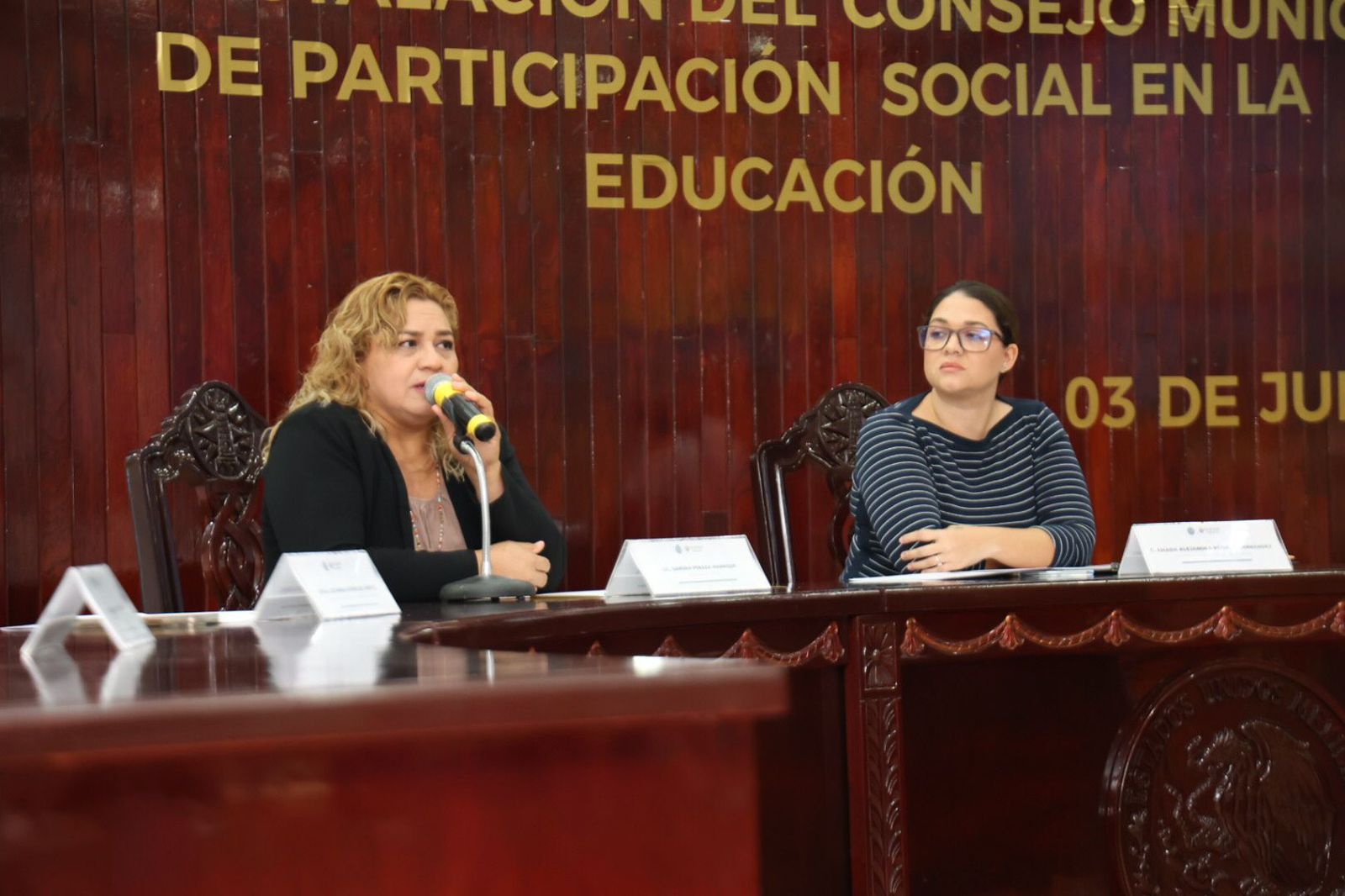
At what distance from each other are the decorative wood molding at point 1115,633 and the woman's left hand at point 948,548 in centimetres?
33

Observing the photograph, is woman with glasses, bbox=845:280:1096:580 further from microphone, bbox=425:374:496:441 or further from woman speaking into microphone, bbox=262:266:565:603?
microphone, bbox=425:374:496:441

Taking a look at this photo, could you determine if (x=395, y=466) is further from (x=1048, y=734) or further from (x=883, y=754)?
(x=1048, y=734)

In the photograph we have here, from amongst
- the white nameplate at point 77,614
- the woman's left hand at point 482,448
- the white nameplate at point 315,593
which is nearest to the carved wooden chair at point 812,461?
the woman's left hand at point 482,448

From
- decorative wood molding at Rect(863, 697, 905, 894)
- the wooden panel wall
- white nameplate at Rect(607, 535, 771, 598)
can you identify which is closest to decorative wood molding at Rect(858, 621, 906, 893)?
decorative wood molding at Rect(863, 697, 905, 894)

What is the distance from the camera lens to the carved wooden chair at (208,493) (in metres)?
2.96

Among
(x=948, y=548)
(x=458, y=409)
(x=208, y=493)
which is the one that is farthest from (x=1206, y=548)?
(x=208, y=493)

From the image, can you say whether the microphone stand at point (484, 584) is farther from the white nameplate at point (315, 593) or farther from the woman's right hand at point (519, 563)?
the white nameplate at point (315, 593)

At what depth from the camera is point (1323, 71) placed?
15.6 ft

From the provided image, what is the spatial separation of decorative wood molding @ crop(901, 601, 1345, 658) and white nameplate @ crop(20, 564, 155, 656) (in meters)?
1.40

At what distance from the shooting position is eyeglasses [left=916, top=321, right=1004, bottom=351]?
3.13 meters

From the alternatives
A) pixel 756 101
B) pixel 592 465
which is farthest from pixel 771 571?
pixel 756 101

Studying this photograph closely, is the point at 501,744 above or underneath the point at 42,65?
underneath

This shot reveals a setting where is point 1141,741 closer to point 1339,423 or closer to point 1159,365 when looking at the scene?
point 1159,365

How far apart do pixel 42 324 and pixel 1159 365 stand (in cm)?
318
